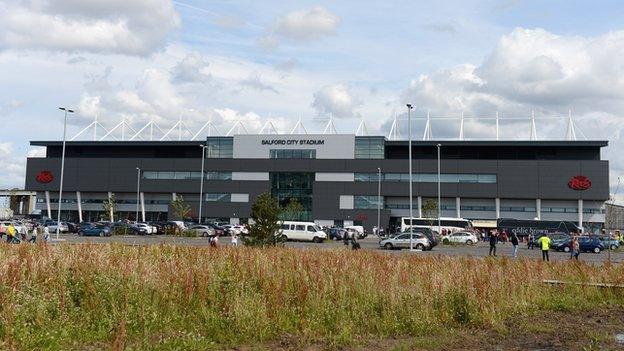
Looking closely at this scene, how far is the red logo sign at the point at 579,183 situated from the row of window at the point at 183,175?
50000 millimetres

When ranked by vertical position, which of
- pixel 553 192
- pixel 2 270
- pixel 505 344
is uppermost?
pixel 553 192

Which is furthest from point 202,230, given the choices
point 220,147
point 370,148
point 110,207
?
point 370,148

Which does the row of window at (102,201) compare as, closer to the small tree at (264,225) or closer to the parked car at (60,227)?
the parked car at (60,227)

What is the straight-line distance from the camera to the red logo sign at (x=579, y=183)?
84875 millimetres

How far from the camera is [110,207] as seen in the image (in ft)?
292

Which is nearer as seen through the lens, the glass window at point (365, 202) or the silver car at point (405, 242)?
the silver car at point (405, 242)

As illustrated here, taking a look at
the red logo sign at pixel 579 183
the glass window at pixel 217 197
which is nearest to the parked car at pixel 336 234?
the glass window at pixel 217 197

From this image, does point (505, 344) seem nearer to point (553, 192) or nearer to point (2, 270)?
point (2, 270)

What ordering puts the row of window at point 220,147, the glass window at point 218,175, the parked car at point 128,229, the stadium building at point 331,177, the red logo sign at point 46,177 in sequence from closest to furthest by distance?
the parked car at point 128,229
the stadium building at point 331,177
the glass window at point 218,175
the row of window at point 220,147
the red logo sign at point 46,177

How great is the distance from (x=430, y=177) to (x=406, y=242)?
141 ft

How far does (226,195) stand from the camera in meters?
96.4

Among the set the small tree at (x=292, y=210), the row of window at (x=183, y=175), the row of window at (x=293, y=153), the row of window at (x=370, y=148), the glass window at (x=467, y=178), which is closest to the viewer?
the small tree at (x=292, y=210)

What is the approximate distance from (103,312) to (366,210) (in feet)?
268

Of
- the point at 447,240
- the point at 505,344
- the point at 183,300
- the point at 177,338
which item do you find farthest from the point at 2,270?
the point at 447,240
